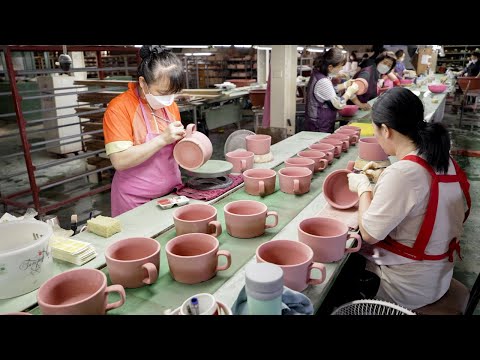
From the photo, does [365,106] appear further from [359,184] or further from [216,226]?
[216,226]

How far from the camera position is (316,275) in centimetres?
138

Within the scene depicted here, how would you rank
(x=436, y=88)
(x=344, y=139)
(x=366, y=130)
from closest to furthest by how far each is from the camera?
(x=344, y=139) → (x=366, y=130) → (x=436, y=88)

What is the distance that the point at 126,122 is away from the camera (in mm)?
Answer: 2121

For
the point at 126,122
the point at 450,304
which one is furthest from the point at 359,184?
the point at 126,122

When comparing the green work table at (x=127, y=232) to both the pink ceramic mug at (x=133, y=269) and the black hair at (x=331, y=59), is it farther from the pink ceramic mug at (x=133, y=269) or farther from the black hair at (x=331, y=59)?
the black hair at (x=331, y=59)

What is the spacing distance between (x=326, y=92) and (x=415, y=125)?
2.78 m

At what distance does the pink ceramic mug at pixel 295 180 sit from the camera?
6.97 ft

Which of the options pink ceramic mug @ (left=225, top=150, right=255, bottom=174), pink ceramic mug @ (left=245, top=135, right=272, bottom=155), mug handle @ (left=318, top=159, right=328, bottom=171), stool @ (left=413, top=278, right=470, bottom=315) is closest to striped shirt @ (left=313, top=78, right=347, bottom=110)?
pink ceramic mug @ (left=245, top=135, right=272, bottom=155)

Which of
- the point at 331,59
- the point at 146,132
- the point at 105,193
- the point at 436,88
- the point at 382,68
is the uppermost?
the point at 331,59

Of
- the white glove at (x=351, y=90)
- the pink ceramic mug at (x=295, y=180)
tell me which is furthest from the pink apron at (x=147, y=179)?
the white glove at (x=351, y=90)

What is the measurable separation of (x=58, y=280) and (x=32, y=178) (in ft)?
11.0

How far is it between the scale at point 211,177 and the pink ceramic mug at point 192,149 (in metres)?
0.12

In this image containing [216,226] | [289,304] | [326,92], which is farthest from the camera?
[326,92]
